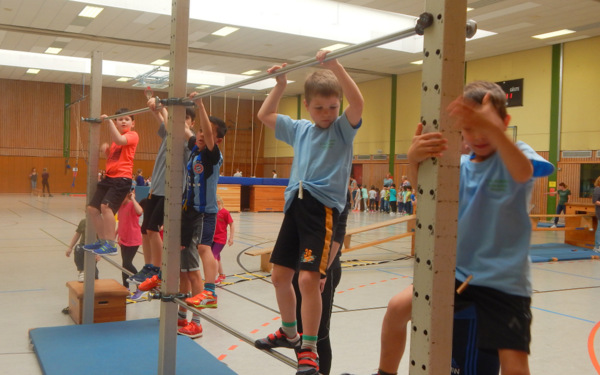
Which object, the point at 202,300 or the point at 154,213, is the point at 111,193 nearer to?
the point at 154,213

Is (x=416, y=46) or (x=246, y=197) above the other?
(x=416, y=46)

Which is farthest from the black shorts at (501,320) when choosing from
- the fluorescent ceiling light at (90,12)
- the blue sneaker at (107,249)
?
the fluorescent ceiling light at (90,12)

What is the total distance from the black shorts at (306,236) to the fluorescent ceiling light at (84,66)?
65.9ft

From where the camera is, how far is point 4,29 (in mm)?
17016

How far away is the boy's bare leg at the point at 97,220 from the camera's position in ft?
16.2

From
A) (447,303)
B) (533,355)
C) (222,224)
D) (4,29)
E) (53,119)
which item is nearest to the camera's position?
(447,303)

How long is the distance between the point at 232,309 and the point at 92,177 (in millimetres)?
1798

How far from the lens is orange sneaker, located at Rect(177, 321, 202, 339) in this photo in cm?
447

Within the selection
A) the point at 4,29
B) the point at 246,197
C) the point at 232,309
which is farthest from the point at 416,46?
the point at 232,309

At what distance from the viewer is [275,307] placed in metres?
5.54

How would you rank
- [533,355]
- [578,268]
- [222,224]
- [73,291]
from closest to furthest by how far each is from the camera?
[533,355] < [73,291] < [222,224] < [578,268]

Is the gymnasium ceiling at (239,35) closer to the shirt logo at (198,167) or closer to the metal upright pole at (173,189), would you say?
the shirt logo at (198,167)

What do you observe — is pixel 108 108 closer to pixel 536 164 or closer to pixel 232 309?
pixel 232 309

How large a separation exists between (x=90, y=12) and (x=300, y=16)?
224 inches
